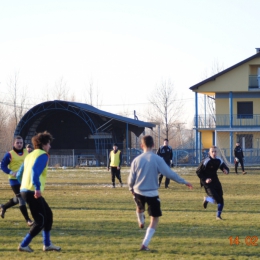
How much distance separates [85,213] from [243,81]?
4329 cm

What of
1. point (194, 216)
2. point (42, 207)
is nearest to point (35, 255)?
point (42, 207)

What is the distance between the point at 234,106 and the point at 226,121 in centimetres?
183

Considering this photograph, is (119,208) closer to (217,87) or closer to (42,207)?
(42,207)

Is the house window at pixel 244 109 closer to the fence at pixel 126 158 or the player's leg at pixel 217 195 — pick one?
the fence at pixel 126 158

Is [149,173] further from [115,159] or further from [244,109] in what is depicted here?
[244,109]

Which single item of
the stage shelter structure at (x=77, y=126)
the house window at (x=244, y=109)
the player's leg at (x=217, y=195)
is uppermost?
the house window at (x=244, y=109)

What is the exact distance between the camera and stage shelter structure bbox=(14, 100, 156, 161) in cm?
5503

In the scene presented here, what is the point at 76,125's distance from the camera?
60000 mm

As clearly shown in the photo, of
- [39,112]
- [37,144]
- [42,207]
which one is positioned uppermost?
[39,112]

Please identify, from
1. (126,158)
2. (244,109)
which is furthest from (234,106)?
(126,158)

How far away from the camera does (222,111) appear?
59188 millimetres

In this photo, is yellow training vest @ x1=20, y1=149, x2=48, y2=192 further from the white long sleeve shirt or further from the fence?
the fence

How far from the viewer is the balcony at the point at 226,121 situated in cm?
5694
